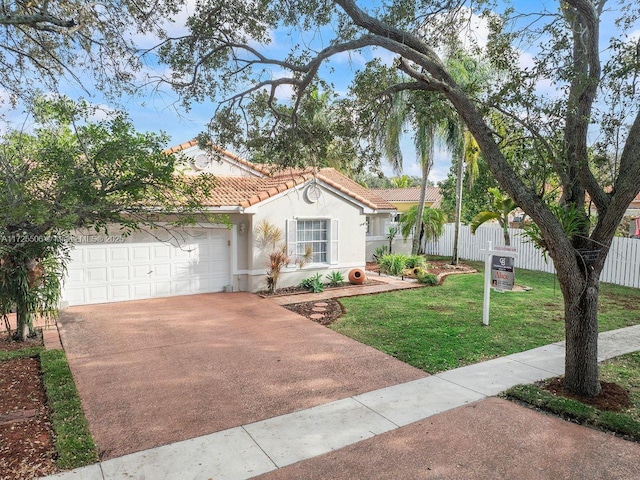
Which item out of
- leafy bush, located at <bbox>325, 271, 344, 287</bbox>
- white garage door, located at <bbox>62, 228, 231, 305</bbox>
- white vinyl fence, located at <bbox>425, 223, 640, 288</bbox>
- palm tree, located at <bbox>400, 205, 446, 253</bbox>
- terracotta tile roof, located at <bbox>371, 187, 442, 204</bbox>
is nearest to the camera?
white garage door, located at <bbox>62, 228, 231, 305</bbox>

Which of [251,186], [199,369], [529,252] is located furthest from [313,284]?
[529,252]

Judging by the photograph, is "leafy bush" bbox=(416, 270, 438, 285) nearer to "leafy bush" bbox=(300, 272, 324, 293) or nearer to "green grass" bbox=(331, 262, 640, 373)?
"green grass" bbox=(331, 262, 640, 373)

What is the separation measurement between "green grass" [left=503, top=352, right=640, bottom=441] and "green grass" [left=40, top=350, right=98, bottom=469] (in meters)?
5.54

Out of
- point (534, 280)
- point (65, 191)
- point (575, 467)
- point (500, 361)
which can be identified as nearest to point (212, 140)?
point (65, 191)

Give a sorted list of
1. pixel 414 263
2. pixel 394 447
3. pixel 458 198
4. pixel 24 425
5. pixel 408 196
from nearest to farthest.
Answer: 1. pixel 394 447
2. pixel 24 425
3. pixel 414 263
4. pixel 458 198
5. pixel 408 196

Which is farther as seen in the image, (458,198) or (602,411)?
(458,198)

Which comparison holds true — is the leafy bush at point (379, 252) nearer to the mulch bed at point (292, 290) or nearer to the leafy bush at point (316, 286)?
the mulch bed at point (292, 290)

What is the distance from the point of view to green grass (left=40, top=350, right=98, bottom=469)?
4.54 metres

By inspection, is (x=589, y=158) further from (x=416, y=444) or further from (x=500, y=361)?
(x=416, y=444)

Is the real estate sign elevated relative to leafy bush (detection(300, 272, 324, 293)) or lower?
elevated

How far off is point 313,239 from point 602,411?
10.5 m

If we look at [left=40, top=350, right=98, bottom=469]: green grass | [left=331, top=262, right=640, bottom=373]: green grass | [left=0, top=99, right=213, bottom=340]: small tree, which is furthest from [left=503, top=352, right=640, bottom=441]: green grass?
[left=0, top=99, right=213, bottom=340]: small tree

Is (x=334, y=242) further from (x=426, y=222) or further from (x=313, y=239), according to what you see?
(x=426, y=222)

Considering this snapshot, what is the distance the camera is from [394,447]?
472 cm
